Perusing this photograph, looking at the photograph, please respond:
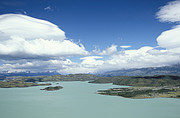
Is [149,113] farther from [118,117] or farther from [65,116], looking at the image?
[65,116]

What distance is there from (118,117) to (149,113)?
21058mm

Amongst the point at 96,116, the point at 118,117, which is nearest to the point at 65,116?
the point at 96,116

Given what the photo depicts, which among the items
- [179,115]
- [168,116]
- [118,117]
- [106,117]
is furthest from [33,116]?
[179,115]

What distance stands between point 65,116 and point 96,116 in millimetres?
17493

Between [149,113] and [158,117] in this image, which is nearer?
[158,117]

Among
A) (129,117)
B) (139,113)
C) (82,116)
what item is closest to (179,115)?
(139,113)

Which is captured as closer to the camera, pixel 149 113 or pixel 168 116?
pixel 168 116

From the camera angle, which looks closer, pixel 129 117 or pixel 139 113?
pixel 129 117

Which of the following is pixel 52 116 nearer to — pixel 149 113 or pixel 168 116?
pixel 149 113

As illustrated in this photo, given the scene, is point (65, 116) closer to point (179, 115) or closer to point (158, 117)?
point (158, 117)

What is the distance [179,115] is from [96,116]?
153ft

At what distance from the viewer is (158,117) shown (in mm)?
85750

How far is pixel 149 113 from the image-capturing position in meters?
93.7

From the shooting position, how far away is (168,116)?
8725cm
